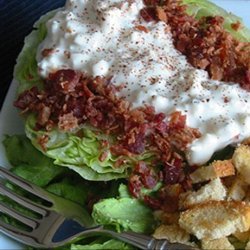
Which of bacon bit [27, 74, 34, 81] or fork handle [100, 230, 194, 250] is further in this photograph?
bacon bit [27, 74, 34, 81]

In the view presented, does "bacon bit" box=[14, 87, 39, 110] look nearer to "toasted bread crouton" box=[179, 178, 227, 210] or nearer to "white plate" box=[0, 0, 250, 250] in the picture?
"white plate" box=[0, 0, 250, 250]

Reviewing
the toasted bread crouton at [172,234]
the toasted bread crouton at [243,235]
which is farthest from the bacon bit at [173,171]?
the toasted bread crouton at [243,235]

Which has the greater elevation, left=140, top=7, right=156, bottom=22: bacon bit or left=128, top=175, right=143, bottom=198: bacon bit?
left=140, top=7, right=156, bottom=22: bacon bit

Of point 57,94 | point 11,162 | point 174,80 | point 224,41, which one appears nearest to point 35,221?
point 11,162

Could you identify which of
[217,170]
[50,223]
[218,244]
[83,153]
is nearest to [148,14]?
[83,153]

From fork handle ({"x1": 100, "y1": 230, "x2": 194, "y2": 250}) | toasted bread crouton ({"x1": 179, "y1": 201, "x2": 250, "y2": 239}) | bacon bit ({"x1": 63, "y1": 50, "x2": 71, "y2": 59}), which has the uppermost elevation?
bacon bit ({"x1": 63, "y1": 50, "x2": 71, "y2": 59})

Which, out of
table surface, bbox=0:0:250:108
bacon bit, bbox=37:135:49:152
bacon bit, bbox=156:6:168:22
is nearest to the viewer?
bacon bit, bbox=37:135:49:152

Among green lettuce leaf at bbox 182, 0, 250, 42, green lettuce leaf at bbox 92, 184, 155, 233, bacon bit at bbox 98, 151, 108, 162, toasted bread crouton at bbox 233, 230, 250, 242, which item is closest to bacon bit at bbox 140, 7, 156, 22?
green lettuce leaf at bbox 182, 0, 250, 42
